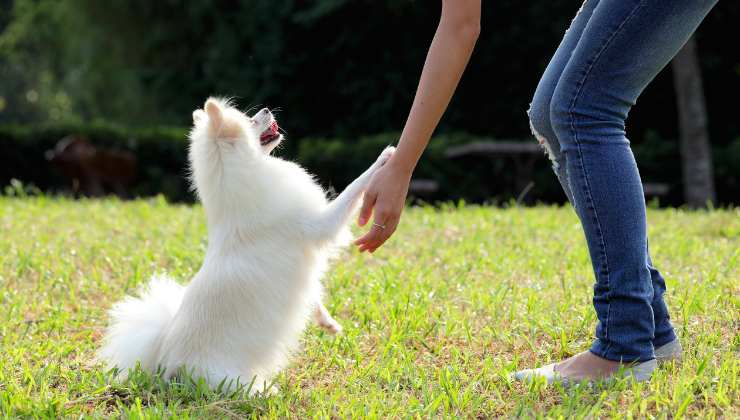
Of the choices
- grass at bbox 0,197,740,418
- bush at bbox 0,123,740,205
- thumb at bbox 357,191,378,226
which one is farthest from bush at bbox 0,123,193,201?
thumb at bbox 357,191,378,226

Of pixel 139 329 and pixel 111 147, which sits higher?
pixel 139 329

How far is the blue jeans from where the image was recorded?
2.25m

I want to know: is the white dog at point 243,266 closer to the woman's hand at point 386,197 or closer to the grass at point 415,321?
the grass at point 415,321

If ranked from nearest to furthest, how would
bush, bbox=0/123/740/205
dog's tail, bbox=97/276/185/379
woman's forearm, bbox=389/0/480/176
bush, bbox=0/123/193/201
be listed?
woman's forearm, bbox=389/0/480/176 < dog's tail, bbox=97/276/185/379 < bush, bbox=0/123/740/205 < bush, bbox=0/123/193/201

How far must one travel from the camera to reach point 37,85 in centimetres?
3297

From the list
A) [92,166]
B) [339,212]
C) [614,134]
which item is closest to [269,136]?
[339,212]

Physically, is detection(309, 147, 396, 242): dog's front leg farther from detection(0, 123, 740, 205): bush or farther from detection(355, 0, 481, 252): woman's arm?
detection(0, 123, 740, 205): bush

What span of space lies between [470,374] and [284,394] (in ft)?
2.19

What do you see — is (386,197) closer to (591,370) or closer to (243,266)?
(243,266)

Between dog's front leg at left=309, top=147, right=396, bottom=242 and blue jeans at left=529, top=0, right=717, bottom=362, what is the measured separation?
2.19 feet

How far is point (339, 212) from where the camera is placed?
109 inches

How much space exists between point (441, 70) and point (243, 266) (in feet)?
3.07

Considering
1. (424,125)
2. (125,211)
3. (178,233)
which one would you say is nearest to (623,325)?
(424,125)

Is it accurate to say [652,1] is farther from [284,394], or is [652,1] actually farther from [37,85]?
[37,85]
